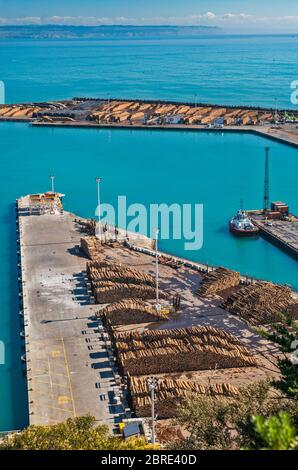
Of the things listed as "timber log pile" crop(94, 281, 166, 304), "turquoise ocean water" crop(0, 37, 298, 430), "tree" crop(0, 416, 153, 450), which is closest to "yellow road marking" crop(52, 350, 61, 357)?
"turquoise ocean water" crop(0, 37, 298, 430)

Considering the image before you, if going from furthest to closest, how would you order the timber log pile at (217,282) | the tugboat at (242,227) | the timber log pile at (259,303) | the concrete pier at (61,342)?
1. the tugboat at (242,227)
2. the timber log pile at (217,282)
3. the timber log pile at (259,303)
4. the concrete pier at (61,342)

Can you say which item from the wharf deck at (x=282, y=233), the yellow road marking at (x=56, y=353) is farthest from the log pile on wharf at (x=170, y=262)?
the yellow road marking at (x=56, y=353)

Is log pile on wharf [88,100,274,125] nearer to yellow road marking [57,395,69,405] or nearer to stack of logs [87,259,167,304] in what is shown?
stack of logs [87,259,167,304]

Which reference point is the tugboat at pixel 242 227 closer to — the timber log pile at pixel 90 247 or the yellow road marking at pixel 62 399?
the timber log pile at pixel 90 247

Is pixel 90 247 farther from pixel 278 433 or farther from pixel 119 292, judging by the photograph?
pixel 278 433

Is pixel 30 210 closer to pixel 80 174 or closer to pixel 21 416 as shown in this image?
pixel 80 174
